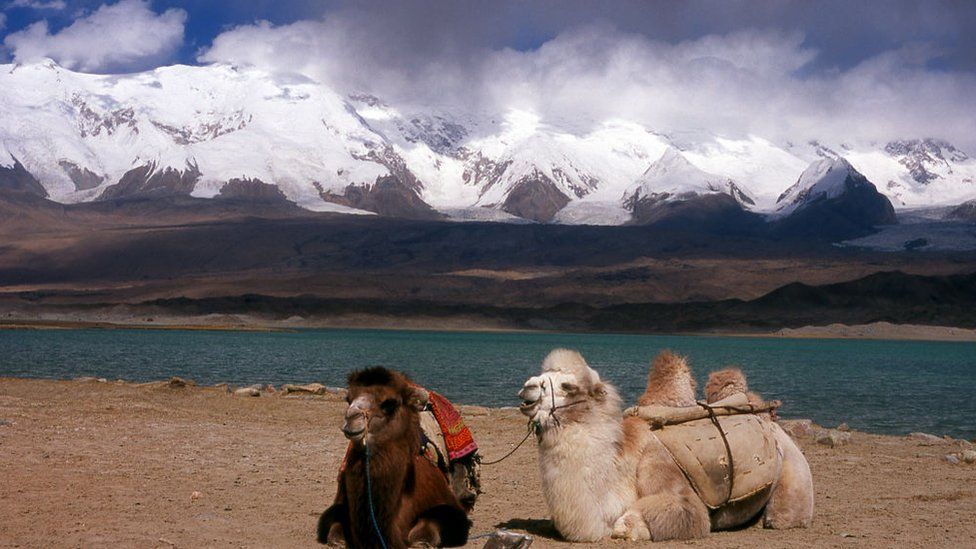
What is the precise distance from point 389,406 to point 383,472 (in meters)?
0.45

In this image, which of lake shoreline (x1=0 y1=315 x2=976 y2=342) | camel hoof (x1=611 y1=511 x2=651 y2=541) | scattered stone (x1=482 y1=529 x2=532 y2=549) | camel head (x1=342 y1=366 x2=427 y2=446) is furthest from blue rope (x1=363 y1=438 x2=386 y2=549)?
lake shoreline (x1=0 y1=315 x2=976 y2=342)

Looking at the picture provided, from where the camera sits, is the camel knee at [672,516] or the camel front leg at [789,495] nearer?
the camel knee at [672,516]

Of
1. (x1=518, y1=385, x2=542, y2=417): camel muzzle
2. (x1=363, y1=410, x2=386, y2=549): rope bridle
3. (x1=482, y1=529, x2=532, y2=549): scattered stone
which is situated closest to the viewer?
(x1=363, y1=410, x2=386, y2=549): rope bridle

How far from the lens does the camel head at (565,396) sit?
8539 mm

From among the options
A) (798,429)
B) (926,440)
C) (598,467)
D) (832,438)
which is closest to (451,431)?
(598,467)

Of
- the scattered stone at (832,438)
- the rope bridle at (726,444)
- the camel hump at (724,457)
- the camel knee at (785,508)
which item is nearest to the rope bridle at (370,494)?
the camel hump at (724,457)

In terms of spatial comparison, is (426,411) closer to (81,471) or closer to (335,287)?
(81,471)

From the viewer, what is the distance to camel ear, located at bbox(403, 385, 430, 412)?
312 inches

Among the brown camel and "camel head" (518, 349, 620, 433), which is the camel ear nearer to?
the brown camel

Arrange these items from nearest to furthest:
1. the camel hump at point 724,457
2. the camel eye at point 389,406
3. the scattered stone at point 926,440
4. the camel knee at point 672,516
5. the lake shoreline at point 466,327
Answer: the camel eye at point 389,406 → the camel knee at point 672,516 → the camel hump at point 724,457 → the scattered stone at point 926,440 → the lake shoreline at point 466,327

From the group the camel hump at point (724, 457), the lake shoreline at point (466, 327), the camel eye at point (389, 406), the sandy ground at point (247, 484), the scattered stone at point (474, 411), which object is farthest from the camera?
the lake shoreline at point (466, 327)

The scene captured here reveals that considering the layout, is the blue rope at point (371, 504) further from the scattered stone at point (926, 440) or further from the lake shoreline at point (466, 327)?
the lake shoreline at point (466, 327)

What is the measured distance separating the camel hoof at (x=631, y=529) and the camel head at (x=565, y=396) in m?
0.80

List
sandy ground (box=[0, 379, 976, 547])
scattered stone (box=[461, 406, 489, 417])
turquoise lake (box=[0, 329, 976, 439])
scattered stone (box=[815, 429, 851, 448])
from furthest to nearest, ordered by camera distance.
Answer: turquoise lake (box=[0, 329, 976, 439]) → scattered stone (box=[461, 406, 489, 417]) → scattered stone (box=[815, 429, 851, 448]) → sandy ground (box=[0, 379, 976, 547])
